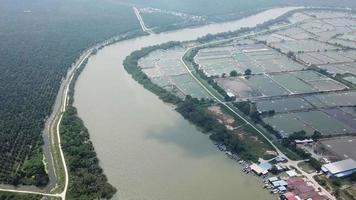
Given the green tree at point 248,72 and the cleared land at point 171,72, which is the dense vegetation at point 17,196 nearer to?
the cleared land at point 171,72

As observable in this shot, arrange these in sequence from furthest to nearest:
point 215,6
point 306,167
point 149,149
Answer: point 215,6 → point 149,149 → point 306,167

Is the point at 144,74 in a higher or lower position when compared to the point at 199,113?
higher

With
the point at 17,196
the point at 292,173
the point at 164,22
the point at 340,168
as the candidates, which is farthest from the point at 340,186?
the point at 164,22

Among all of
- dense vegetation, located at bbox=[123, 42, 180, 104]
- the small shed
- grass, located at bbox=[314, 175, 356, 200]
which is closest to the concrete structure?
grass, located at bbox=[314, 175, 356, 200]

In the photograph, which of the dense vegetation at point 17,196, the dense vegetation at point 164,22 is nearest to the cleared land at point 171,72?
the dense vegetation at point 164,22

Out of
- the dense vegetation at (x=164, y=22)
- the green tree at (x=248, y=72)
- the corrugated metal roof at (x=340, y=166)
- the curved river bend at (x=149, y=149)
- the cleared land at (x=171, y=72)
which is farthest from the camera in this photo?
the dense vegetation at (x=164, y=22)

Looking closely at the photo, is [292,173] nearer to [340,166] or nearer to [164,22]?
[340,166]

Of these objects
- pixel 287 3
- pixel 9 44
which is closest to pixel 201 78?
pixel 9 44
